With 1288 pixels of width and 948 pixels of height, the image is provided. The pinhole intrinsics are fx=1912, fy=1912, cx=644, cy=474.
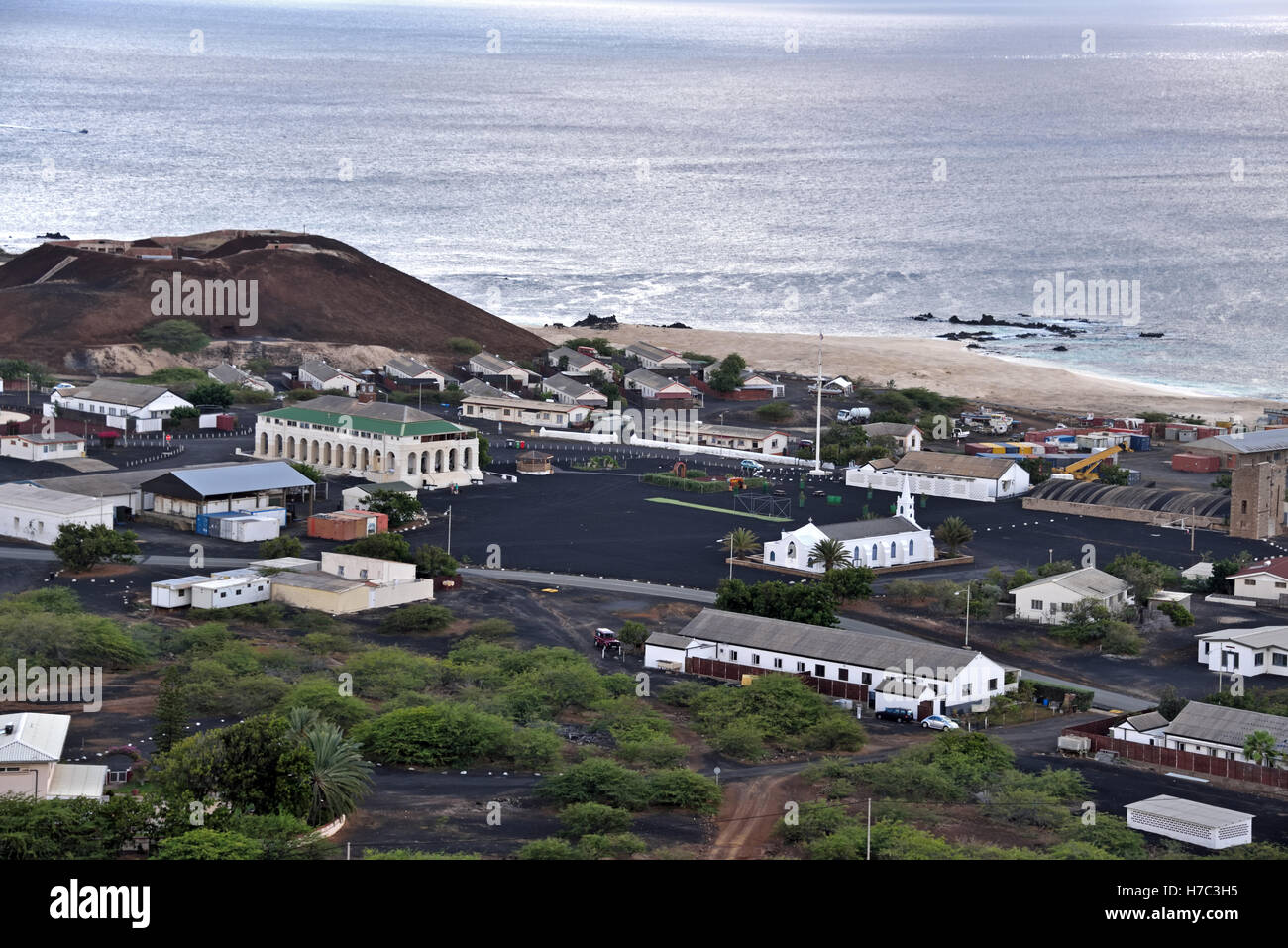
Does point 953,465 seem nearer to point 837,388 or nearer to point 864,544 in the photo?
point 864,544

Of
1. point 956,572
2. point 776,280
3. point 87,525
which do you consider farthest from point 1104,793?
point 776,280

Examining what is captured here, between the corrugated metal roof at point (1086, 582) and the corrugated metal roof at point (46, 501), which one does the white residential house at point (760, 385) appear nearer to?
the corrugated metal roof at point (46, 501)

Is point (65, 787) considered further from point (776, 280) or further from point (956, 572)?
point (776, 280)

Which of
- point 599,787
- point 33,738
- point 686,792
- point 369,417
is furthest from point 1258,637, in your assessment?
point 369,417

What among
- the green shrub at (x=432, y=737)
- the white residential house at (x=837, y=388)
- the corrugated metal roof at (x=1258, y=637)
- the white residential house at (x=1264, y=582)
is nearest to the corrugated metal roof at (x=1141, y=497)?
the white residential house at (x=1264, y=582)

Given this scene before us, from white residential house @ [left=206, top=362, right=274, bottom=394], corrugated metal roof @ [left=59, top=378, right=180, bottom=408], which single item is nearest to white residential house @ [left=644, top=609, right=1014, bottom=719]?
corrugated metal roof @ [left=59, top=378, right=180, bottom=408]
